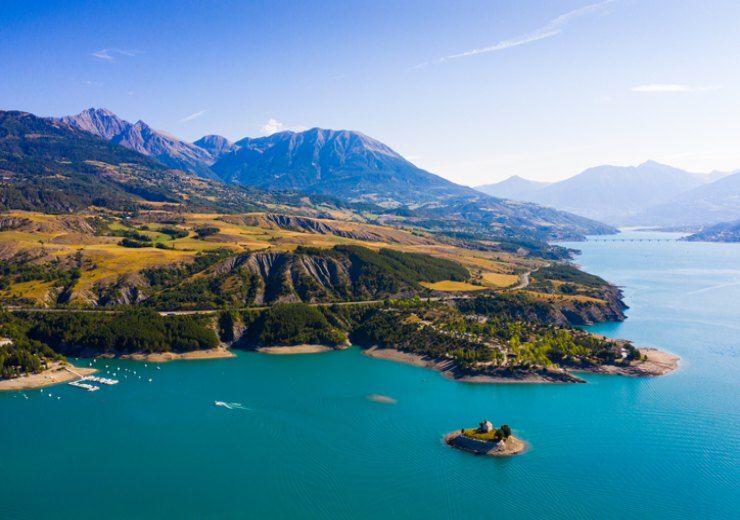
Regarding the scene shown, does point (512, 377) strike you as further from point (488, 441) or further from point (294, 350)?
point (294, 350)

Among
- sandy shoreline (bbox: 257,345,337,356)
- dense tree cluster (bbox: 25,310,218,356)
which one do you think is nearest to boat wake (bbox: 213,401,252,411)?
dense tree cluster (bbox: 25,310,218,356)

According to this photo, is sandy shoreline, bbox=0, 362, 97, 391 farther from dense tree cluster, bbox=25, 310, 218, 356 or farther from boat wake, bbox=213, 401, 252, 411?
boat wake, bbox=213, 401, 252, 411

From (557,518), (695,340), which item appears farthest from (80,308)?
(695,340)

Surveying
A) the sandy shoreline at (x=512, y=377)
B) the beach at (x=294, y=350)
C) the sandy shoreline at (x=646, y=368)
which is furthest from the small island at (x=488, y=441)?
the beach at (x=294, y=350)

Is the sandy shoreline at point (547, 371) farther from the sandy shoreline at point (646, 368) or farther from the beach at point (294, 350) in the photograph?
the beach at point (294, 350)

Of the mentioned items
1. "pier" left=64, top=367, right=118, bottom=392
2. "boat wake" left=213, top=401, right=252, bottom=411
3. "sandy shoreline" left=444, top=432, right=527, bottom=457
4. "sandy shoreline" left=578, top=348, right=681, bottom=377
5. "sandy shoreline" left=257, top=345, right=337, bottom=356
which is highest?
"sandy shoreline" left=578, top=348, right=681, bottom=377
